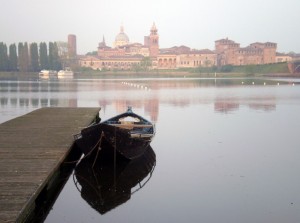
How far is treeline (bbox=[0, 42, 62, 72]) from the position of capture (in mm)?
104500

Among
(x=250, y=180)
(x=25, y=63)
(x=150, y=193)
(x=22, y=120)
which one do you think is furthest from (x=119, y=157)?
(x=25, y=63)

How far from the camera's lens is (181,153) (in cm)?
1470

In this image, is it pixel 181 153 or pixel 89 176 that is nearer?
pixel 89 176

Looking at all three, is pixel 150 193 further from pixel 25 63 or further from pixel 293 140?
pixel 25 63

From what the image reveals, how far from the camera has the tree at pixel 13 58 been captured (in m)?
105

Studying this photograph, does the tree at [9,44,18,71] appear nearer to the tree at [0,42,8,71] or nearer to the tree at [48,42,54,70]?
the tree at [0,42,8,71]

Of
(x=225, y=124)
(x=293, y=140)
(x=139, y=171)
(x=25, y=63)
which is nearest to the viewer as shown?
(x=139, y=171)

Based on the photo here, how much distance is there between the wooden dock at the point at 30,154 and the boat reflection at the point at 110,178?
825mm

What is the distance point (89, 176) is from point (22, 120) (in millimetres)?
7512

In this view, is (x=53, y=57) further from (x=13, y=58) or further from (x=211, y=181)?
(x=211, y=181)

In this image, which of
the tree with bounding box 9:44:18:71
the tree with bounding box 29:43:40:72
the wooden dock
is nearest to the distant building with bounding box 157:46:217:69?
the tree with bounding box 29:43:40:72

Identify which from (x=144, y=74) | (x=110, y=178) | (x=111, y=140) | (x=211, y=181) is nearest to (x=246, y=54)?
(x=144, y=74)

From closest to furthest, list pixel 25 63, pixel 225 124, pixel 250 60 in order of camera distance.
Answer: pixel 225 124, pixel 25 63, pixel 250 60

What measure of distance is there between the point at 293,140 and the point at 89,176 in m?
8.84
